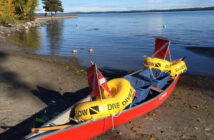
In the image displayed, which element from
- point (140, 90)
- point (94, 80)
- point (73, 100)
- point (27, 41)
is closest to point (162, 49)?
point (140, 90)

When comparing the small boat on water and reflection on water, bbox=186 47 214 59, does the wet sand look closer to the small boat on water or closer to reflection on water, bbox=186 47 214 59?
the small boat on water

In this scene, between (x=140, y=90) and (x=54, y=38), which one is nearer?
(x=140, y=90)

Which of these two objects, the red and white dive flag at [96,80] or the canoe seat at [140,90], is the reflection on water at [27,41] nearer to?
the canoe seat at [140,90]

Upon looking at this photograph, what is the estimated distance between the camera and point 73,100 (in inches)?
413

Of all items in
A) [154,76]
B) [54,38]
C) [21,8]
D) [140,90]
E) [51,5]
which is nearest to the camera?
[140,90]

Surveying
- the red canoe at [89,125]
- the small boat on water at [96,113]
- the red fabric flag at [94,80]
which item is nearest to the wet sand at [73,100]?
the red canoe at [89,125]

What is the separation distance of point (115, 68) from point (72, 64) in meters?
4.20

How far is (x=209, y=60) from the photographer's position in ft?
63.4

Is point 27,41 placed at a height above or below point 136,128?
above

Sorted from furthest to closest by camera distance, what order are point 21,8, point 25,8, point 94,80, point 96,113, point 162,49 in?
point 21,8, point 25,8, point 162,49, point 94,80, point 96,113

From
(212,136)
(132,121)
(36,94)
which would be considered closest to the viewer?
(212,136)

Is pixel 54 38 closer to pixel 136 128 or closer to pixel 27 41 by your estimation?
pixel 27 41

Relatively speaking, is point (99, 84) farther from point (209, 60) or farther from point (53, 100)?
point (209, 60)

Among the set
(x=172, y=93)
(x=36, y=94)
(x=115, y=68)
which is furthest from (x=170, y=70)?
(x=36, y=94)
